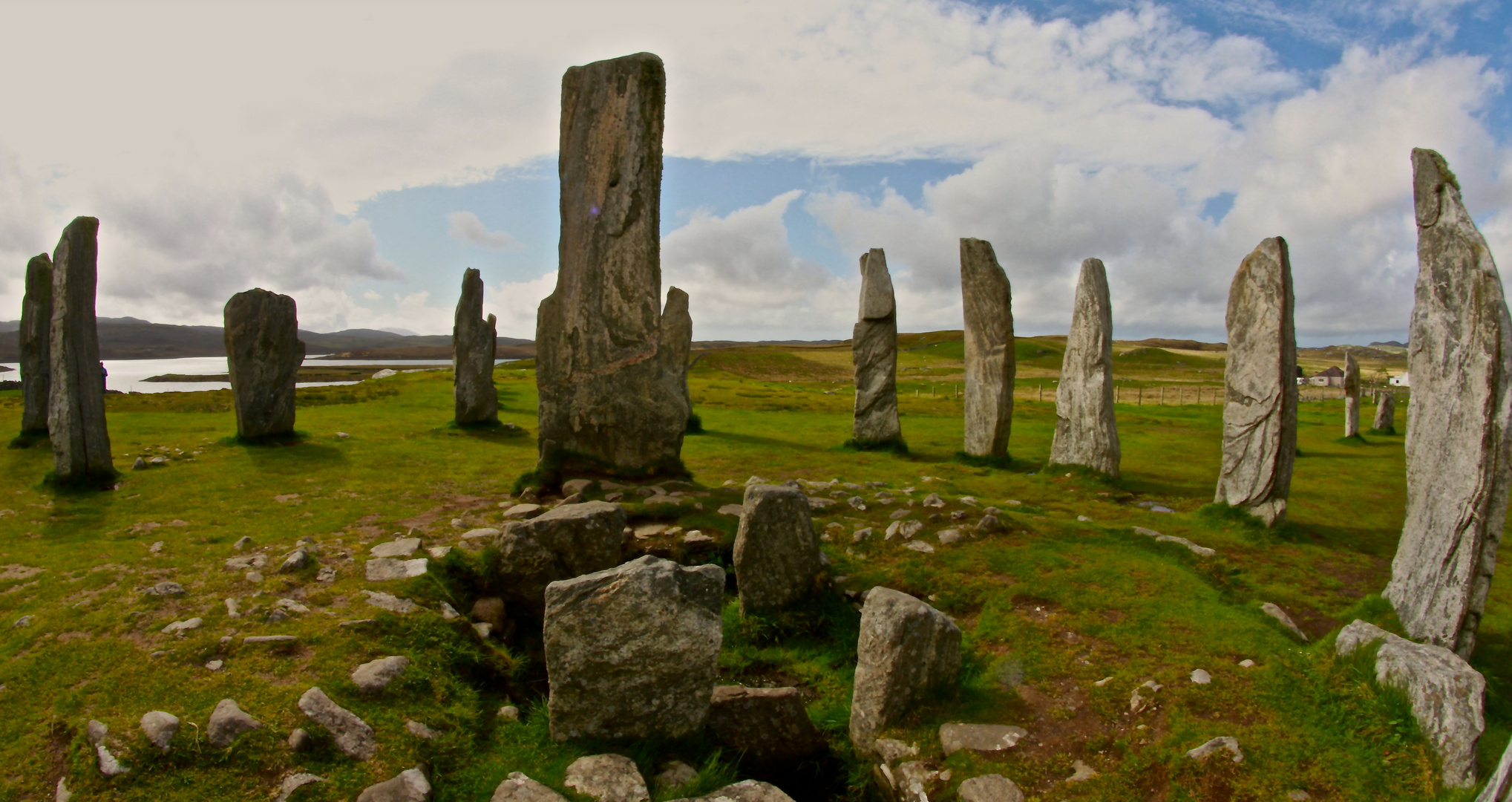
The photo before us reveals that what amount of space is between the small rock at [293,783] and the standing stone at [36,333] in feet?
55.8

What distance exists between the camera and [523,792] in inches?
184

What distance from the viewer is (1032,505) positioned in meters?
12.3

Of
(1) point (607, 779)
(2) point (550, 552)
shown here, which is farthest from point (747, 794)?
(2) point (550, 552)

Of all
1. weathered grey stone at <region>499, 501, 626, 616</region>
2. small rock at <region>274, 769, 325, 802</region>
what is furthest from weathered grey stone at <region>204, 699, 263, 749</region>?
weathered grey stone at <region>499, 501, 626, 616</region>

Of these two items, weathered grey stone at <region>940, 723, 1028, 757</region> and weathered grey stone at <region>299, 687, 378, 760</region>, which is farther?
weathered grey stone at <region>940, 723, 1028, 757</region>

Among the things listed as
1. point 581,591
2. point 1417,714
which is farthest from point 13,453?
point 1417,714

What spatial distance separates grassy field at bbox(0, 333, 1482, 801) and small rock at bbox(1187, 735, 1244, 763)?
7cm

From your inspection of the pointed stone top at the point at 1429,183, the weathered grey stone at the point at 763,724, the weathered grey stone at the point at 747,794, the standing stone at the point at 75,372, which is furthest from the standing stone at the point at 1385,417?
the standing stone at the point at 75,372

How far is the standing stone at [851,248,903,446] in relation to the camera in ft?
58.8

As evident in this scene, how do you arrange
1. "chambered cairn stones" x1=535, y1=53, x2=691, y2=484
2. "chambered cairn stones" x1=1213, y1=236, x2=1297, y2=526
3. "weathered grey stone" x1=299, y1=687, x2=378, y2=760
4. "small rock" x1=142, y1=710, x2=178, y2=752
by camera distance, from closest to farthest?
"small rock" x1=142, y1=710, x2=178, y2=752 → "weathered grey stone" x1=299, y1=687, x2=378, y2=760 → "chambered cairn stones" x1=1213, y1=236, x2=1297, y2=526 → "chambered cairn stones" x1=535, y1=53, x2=691, y2=484

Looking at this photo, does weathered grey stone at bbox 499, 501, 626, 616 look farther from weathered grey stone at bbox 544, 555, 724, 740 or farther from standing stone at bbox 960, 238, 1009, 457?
standing stone at bbox 960, 238, 1009, 457

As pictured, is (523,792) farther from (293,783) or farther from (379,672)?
(379,672)

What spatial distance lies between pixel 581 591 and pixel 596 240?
7.96 meters

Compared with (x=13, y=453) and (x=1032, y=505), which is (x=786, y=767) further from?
(x=13, y=453)
